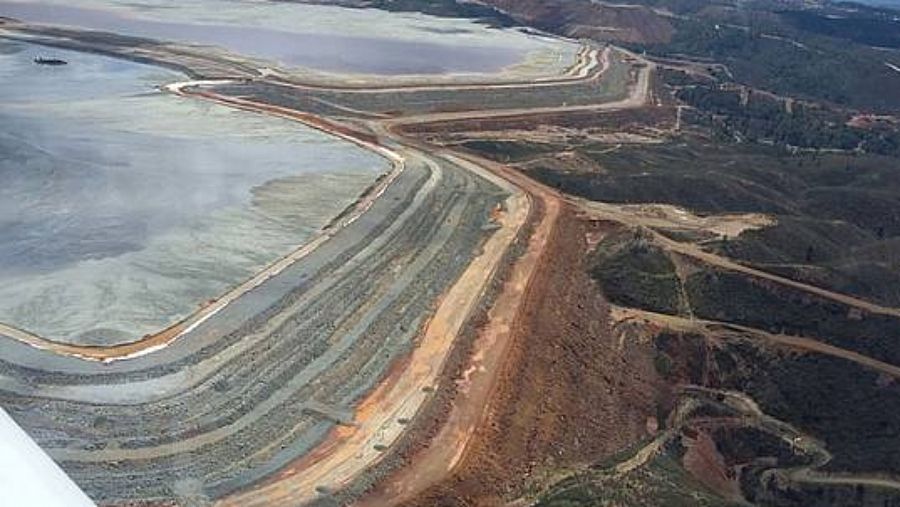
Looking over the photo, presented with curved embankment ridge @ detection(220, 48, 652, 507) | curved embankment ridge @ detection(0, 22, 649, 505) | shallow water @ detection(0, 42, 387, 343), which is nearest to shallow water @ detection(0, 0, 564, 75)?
shallow water @ detection(0, 42, 387, 343)

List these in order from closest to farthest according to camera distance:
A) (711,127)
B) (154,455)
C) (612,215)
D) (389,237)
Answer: (154,455) < (389,237) < (612,215) < (711,127)

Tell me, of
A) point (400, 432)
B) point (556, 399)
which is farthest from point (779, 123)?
point (400, 432)

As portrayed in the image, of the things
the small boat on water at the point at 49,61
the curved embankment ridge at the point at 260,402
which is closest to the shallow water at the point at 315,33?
the small boat on water at the point at 49,61

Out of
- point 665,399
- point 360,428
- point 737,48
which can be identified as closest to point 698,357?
point 665,399

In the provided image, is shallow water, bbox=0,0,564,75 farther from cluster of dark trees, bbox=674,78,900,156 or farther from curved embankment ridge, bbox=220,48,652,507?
curved embankment ridge, bbox=220,48,652,507

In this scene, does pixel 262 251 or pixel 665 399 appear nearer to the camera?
pixel 665 399

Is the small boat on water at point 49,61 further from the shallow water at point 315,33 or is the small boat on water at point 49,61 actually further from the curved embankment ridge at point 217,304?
the curved embankment ridge at point 217,304

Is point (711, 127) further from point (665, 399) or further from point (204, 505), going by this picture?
point (204, 505)

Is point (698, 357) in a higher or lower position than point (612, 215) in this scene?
lower
